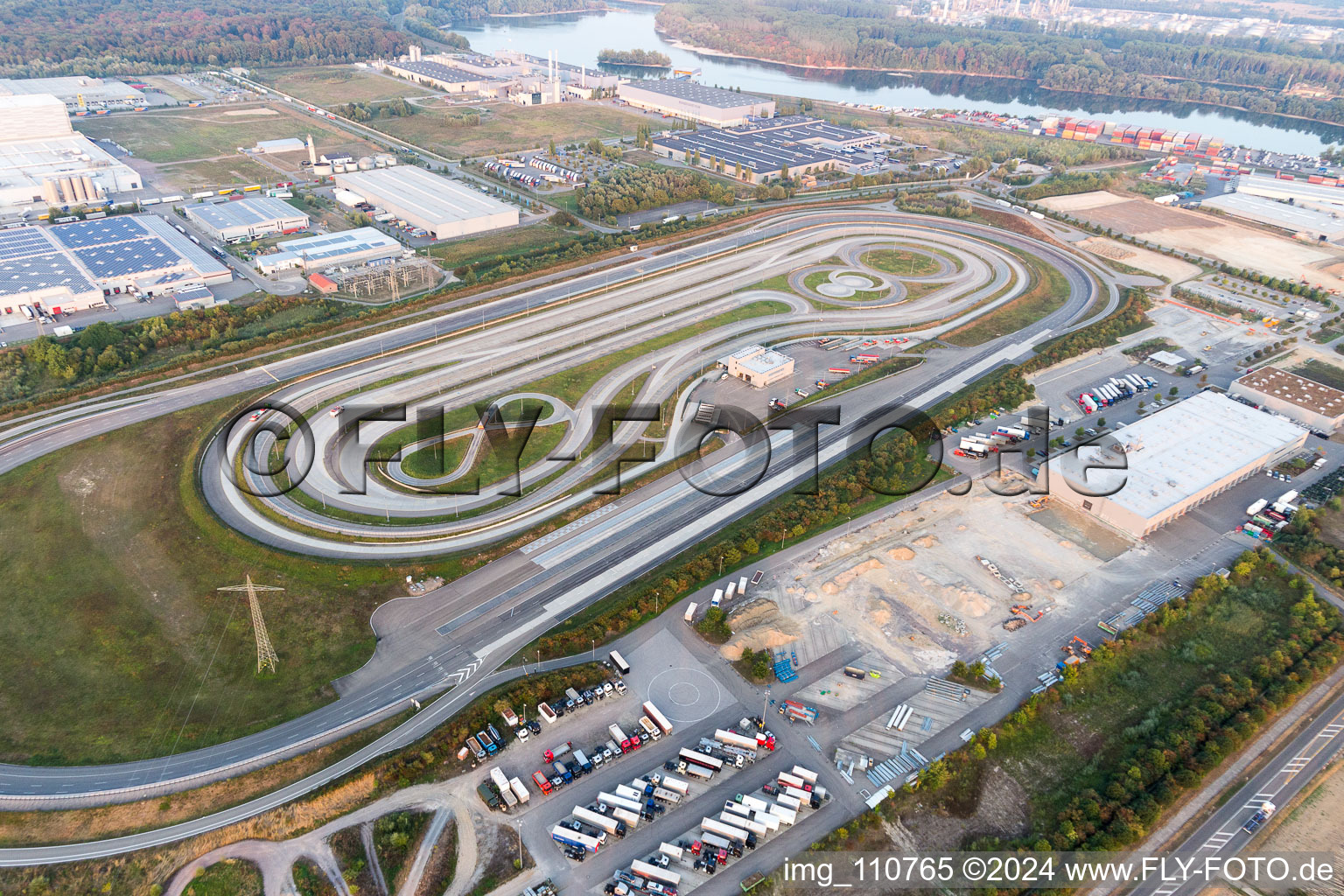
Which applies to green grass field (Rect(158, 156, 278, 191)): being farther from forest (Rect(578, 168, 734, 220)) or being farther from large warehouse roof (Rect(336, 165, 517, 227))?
forest (Rect(578, 168, 734, 220))

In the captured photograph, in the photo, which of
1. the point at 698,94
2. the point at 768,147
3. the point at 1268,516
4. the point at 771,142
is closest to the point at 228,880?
the point at 1268,516

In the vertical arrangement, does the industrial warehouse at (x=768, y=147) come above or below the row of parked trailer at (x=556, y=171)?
above

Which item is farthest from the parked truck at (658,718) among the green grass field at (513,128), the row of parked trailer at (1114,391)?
the green grass field at (513,128)

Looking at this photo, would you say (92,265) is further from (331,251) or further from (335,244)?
(335,244)

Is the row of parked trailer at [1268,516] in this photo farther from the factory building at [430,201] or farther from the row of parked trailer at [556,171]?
the row of parked trailer at [556,171]

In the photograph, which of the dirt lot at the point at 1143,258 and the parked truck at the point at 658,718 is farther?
the dirt lot at the point at 1143,258

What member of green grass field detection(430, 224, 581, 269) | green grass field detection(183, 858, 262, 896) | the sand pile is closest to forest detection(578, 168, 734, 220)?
green grass field detection(430, 224, 581, 269)
